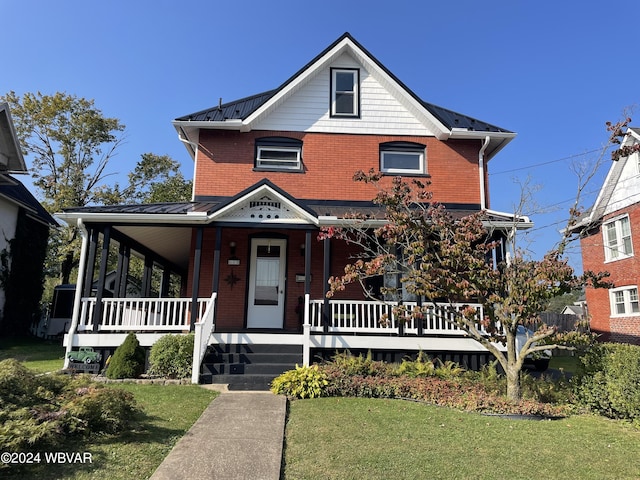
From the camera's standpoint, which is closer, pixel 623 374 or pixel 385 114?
pixel 623 374

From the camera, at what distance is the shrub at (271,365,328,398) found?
732 cm

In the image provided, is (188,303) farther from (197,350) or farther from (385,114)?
(385,114)

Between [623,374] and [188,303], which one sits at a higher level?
[188,303]

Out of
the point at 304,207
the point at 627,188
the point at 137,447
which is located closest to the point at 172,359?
the point at 137,447

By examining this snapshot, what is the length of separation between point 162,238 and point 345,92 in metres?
6.98

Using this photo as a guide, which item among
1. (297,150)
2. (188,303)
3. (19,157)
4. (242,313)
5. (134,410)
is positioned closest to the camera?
(134,410)

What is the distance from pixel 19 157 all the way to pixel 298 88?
10.4 m

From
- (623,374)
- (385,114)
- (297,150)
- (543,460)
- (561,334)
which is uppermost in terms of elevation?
(385,114)

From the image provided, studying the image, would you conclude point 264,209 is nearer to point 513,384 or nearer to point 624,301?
point 513,384

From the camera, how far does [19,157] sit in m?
15.0

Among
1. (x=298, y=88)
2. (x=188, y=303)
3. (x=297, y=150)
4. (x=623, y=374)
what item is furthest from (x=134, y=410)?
(x=298, y=88)

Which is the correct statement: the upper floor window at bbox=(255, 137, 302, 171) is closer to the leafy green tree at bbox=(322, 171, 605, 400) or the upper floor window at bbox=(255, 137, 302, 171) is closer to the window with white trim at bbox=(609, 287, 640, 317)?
the leafy green tree at bbox=(322, 171, 605, 400)

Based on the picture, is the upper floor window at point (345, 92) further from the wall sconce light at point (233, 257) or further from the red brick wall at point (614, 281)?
the red brick wall at point (614, 281)

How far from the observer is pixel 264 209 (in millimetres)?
10172
